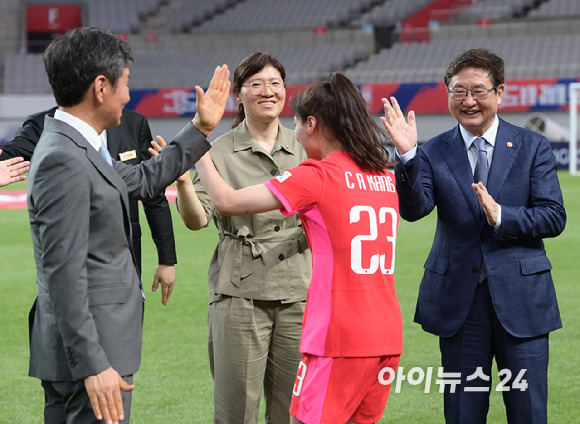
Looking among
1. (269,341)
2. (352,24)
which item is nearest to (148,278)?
(269,341)

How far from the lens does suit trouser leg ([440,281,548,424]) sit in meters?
3.60

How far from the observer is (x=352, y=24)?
35.3 metres

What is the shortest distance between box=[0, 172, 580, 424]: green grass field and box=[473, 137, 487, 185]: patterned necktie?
2043 millimetres

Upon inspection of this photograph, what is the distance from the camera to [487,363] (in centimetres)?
365

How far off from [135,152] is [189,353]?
2.92m

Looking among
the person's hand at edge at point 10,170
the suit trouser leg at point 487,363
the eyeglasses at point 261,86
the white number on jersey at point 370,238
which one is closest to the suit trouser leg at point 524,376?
the suit trouser leg at point 487,363

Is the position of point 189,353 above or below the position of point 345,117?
below

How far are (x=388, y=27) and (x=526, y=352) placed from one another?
32.6 metres

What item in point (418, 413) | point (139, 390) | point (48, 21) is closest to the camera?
point (418, 413)

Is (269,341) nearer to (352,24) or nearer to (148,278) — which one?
(148,278)

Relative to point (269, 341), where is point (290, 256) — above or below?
above

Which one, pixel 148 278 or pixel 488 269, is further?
pixel 148 278

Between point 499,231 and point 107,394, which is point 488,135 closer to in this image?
point 499,231

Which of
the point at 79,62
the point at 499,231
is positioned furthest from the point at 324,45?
the point at 79,62
